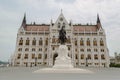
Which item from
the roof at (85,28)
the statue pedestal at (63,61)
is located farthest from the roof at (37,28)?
the statue pedestal at (63,61)

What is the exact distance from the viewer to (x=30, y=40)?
81.4 metres

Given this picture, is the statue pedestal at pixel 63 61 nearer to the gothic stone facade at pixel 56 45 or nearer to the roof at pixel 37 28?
the gothic stone facade at pixel 56 45

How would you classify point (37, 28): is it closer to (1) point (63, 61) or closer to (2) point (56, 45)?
(2) point (56, 45)

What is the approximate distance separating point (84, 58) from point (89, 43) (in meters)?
8.77

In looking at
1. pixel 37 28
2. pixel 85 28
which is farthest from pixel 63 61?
pixel 37 28

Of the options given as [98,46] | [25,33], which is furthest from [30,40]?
[98,46]

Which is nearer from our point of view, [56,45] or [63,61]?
[63,61]

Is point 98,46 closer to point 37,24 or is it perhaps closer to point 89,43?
point 89,43

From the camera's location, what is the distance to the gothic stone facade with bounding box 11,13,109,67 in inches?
3068

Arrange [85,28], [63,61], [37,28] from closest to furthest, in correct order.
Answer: [63,61] → [85,28] → [37,28]

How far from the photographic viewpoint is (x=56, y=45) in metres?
75.2

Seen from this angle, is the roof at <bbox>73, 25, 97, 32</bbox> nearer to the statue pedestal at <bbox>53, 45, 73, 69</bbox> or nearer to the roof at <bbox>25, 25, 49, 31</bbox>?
the roof at <bbox>25, 25, 49, 31</bbox>

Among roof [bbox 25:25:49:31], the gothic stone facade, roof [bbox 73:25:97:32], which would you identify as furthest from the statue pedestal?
roof [bbox 25:25:49:31]

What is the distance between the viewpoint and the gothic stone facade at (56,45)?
3068 inches
